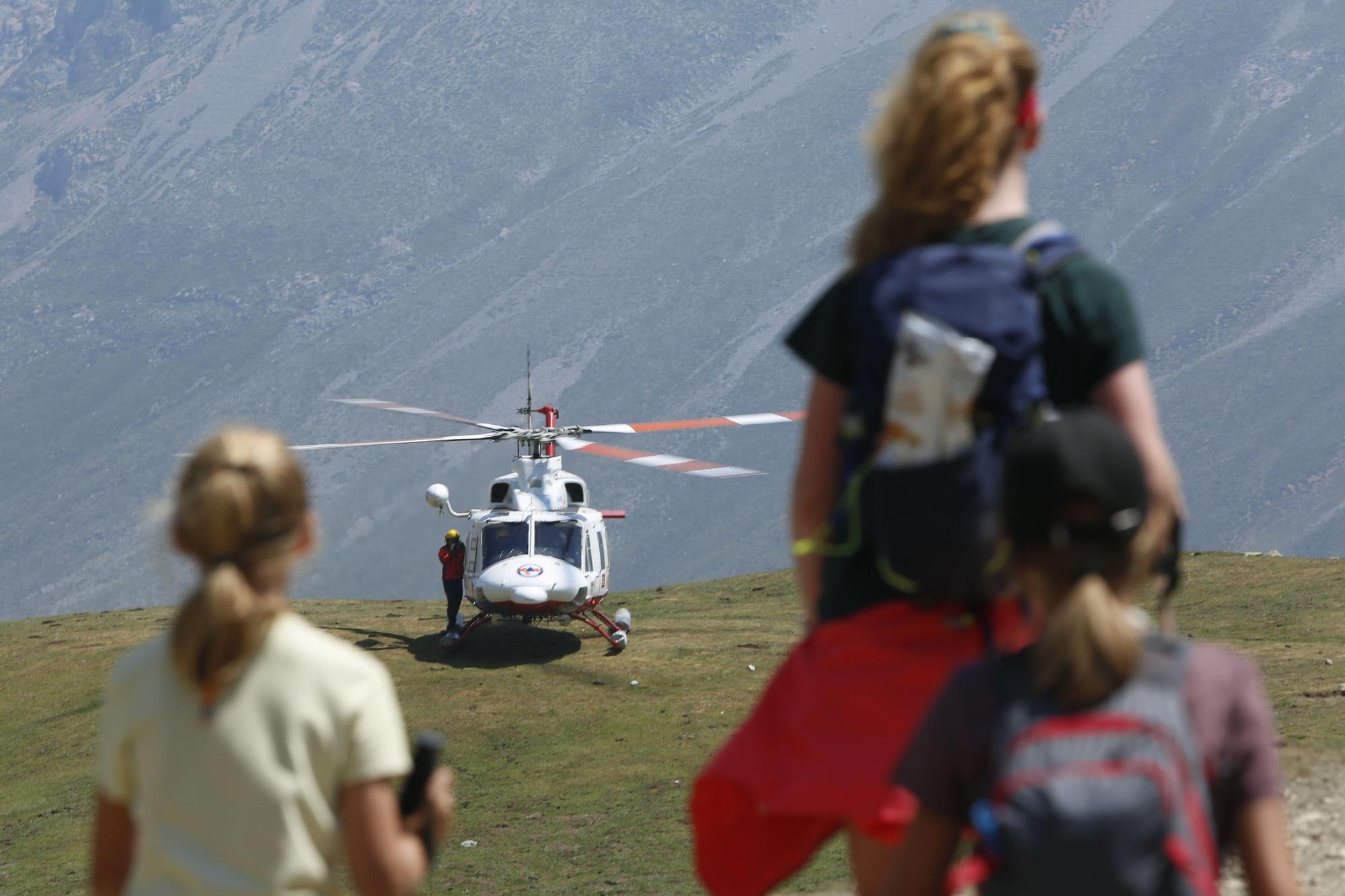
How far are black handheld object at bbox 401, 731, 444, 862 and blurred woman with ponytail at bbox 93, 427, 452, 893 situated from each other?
0.05 ft

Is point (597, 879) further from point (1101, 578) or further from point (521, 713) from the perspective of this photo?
point (1101, 578)

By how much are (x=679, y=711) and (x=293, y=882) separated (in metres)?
12.8

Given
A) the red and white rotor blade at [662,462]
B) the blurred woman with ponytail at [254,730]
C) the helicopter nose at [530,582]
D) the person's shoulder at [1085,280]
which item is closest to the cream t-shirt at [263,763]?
the blurred woman with ponytail at [254,730]

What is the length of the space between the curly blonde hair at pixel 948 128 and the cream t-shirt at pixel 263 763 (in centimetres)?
107

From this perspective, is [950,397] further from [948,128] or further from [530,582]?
[530,582]

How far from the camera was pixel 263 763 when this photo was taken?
6.85ft

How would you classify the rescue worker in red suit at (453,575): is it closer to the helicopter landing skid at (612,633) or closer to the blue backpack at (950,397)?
the helicopter landing skid at (612,633)

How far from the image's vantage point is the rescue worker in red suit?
17375mm

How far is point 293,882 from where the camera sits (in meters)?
2.11

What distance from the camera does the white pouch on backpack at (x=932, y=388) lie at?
2.20m

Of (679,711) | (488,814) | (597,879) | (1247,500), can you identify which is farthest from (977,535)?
(1247,500)

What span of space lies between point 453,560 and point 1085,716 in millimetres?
16435

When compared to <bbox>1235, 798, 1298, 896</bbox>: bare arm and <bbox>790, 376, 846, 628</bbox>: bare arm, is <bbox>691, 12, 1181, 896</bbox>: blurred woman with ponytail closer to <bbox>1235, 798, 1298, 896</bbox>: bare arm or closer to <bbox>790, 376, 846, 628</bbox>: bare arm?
<bbox>790, 376, 846, 628</bbox>: bare arm

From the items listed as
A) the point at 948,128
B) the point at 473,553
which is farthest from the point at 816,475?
the point at 473,553
